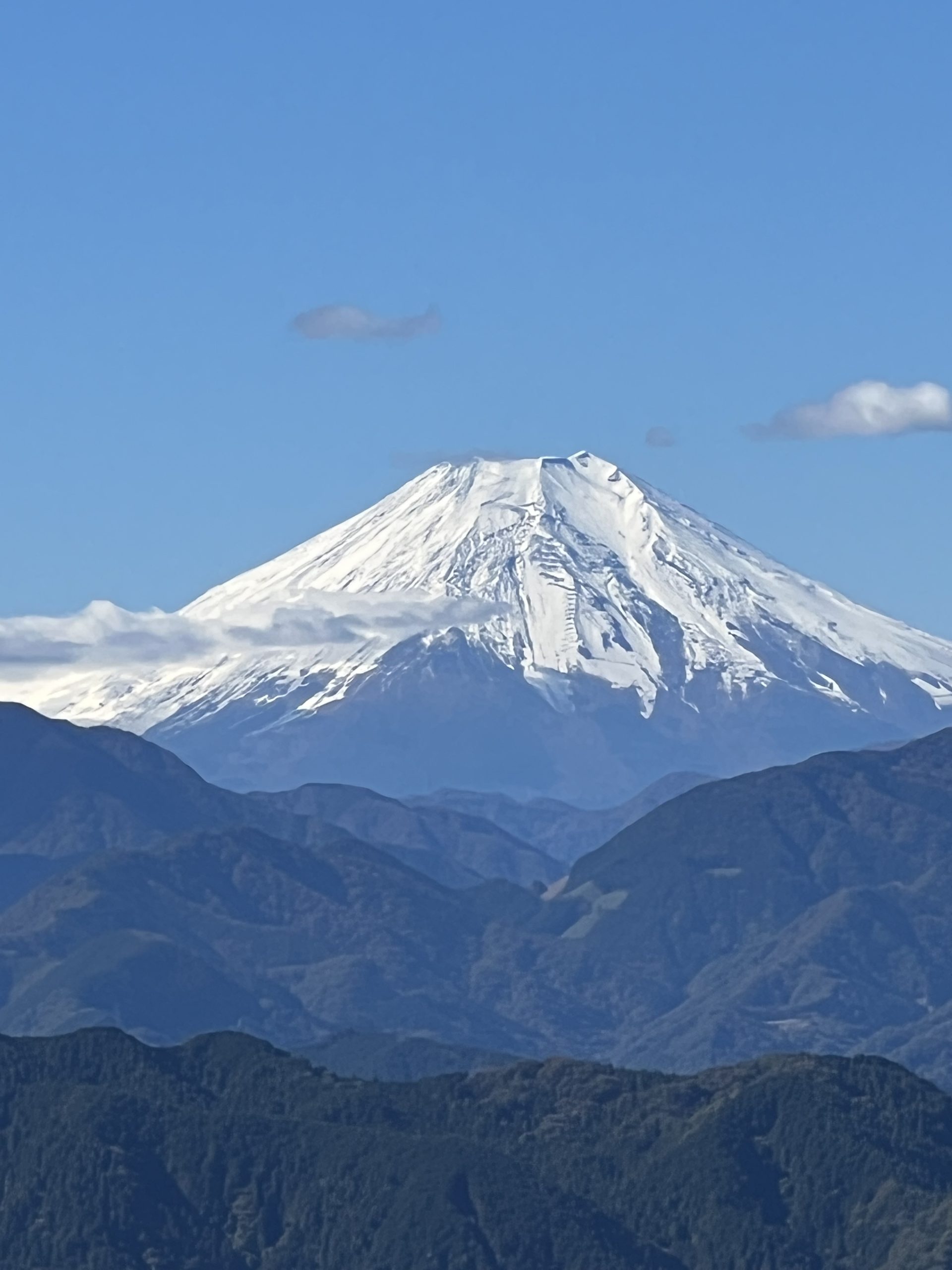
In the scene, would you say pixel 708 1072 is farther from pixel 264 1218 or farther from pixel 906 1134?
pixel 264 1218

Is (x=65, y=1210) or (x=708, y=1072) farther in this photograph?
(x=708, y=1072)

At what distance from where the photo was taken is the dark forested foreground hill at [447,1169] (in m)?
160

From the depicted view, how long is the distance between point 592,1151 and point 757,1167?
8.61m

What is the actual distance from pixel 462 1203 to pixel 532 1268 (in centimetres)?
556

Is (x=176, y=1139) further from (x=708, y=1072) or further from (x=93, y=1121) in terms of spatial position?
(x=708, y=1072)

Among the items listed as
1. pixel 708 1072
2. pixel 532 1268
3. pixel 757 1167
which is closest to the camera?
pixel 532 1268

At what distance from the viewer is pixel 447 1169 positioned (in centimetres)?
16350

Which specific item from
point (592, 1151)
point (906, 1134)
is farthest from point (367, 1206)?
point (906, 1134)

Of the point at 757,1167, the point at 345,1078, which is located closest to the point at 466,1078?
the point at 345,1078

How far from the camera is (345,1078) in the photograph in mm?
184500

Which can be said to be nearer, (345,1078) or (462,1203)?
(462,1203)

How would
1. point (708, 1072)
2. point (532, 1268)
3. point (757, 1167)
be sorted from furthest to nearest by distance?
point (708, 1072) < point (757, 1167) < point (532, 1268)

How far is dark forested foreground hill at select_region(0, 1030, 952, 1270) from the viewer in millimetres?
159750

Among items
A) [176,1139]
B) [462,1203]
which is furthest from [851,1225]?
[176,1139]
